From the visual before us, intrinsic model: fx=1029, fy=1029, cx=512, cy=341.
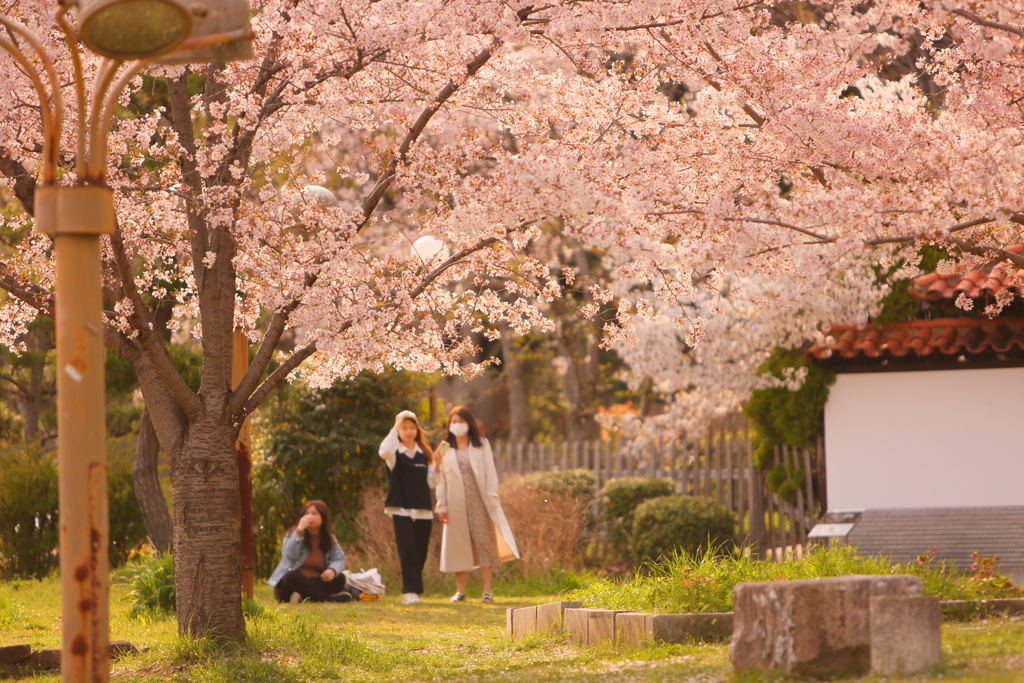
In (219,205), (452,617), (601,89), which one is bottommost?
(452,617)

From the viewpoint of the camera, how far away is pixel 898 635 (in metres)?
4.79

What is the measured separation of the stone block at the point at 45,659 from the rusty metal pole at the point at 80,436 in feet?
9.78

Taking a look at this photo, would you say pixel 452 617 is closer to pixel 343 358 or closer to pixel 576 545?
pixel 343 358

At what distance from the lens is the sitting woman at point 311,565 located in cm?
984

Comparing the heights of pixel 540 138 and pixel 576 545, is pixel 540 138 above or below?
above

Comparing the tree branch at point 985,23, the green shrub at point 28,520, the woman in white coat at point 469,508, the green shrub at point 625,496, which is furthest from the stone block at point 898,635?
the green shrub at point 28,520

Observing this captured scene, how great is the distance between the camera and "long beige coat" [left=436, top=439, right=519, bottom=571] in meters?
10.4

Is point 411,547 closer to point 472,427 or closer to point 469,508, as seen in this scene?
point 469,508

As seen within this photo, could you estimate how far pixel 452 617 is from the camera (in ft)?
29.3

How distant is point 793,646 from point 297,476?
347 inches

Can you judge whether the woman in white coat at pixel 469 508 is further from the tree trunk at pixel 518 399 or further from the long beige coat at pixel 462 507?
the tree trunk at pixel 518 399

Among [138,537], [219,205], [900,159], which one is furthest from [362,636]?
Result: [138,537]

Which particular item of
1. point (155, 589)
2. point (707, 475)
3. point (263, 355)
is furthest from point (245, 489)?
point (707, 475)

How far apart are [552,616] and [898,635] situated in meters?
2.98
